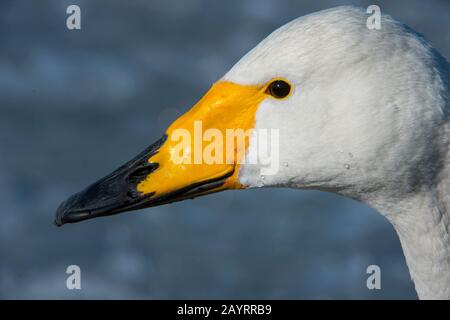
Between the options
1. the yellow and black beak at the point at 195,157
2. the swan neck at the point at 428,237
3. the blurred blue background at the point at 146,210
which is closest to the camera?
the swan neck at the point at 428,237

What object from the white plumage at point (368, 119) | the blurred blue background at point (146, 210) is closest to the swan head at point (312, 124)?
the white plumage at point (368, 119)

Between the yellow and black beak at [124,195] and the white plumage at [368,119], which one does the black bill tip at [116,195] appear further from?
the white plumage at [368,119]

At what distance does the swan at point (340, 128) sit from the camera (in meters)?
4.01

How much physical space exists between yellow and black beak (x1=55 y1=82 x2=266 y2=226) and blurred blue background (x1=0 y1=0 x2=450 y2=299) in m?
5.84

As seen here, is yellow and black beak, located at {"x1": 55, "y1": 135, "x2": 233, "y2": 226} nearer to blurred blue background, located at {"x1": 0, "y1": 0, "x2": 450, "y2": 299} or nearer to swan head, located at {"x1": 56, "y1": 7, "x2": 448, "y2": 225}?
swan head, located at {"x1": 56, "y1": 7, "x2": 448, "y2": 225}

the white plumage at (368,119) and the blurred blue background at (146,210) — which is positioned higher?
the blurred blue background at (146,210)

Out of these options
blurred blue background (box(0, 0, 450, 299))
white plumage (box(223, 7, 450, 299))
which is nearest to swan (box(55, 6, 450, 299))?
white plumage (box(223, 7, 450, 299))

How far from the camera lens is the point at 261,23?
1358cm

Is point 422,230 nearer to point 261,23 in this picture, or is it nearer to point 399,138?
point 399,138

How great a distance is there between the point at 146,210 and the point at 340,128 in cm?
726

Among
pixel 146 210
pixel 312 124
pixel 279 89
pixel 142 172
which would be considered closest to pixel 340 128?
pixel 312 124

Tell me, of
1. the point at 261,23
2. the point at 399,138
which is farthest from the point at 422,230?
the point at 261,23

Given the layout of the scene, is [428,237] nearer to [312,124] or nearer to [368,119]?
[368,119]

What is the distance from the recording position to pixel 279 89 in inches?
165
